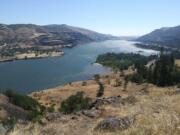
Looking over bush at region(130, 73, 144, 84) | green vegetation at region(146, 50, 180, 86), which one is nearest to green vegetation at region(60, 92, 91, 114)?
green vegetation at region(146, 50, 180, 86)

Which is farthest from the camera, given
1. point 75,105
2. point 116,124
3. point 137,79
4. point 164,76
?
point 137,79

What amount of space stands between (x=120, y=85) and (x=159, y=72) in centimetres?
1746

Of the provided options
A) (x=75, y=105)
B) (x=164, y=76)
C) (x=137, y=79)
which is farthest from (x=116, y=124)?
(x=137, y=79)

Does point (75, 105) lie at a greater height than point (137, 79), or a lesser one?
greater

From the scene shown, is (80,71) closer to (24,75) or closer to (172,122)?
(24,75)

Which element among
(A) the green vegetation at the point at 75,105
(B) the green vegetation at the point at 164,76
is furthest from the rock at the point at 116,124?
(B) the green vegetation at the point at 164,76

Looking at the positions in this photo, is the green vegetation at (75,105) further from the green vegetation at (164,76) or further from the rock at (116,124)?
the green vegetation at (164,76)

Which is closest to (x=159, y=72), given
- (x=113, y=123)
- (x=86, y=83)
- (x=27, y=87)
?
(x=86, y=83)

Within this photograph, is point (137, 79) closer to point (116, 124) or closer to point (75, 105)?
point (75, 105)

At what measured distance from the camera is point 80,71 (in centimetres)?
18888

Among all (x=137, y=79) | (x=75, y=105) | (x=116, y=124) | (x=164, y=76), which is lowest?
(x=137, y=79)

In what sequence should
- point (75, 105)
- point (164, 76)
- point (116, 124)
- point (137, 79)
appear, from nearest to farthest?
point (116, 124) < point (75, 105) < point (164, 76) < point (137, 79)

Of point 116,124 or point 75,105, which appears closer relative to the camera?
A: point 116,124

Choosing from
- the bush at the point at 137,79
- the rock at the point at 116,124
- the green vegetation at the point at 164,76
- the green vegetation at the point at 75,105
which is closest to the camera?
the rock at the point at 116,124
